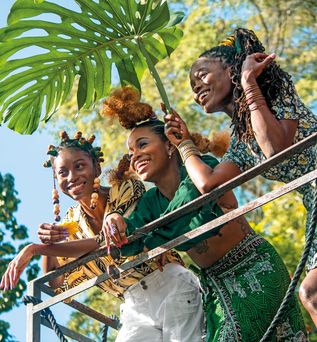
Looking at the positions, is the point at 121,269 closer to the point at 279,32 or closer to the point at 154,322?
the point at 154,322

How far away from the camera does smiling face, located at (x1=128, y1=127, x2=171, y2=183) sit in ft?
17.9

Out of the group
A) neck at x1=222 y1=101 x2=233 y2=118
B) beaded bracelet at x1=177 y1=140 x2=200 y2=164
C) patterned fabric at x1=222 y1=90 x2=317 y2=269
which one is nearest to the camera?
patterned fabric at x1=222 y1=90 x2=317 y2=269

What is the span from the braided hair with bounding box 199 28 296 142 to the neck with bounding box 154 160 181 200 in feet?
2.13

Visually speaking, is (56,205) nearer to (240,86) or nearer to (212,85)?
(212,85)

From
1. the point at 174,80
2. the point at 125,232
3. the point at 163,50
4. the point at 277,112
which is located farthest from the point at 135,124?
the point at 174,80

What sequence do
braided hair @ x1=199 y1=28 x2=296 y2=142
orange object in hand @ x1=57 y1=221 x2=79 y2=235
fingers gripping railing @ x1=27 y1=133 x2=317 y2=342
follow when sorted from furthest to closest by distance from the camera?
orange object in hand @ x1=57 y1=221 x2=79 y2=235 < braided hair @ x1=199 y1=28 x2=296 y2=142 < fingers gripping railing @ x1=27 y1=133 x2=317 y2=342

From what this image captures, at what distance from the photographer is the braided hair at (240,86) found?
468 centimetres

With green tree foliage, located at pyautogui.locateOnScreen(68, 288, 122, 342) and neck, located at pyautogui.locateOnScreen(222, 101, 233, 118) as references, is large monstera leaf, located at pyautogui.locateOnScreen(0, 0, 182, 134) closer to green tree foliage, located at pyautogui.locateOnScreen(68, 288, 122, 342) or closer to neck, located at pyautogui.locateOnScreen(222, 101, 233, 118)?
neck, located at pyautogui.locateOnScreen(222, 101, 233, 118)

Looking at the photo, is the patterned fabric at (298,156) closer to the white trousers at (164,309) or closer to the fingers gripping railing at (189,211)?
the fingers gripping railing at (189,211)

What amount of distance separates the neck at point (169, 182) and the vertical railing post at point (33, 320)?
77cm

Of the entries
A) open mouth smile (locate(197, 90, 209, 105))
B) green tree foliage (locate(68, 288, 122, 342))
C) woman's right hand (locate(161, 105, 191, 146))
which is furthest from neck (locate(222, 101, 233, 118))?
green tree foliage (locate(68, 288, 122, 342))

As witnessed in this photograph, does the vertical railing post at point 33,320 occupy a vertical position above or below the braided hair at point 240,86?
below

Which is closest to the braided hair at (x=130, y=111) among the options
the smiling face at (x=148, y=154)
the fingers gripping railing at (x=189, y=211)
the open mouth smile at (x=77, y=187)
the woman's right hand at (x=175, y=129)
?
the smiling face at (x=148, y=154)

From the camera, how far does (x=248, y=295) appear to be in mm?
4758
